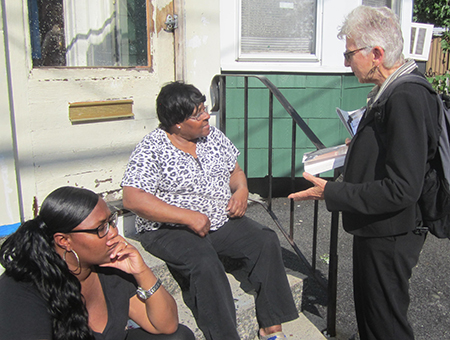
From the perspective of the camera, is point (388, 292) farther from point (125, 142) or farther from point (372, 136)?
point (125, 142)

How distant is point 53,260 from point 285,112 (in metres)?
3.74

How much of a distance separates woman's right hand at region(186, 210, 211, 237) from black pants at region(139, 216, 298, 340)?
45 millimetres

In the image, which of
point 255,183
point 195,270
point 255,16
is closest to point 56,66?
point 195,270

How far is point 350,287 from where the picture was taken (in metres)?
3.21

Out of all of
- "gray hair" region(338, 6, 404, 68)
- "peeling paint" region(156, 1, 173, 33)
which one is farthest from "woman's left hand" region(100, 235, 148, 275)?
"peeling paint" region(156, 1, 173, 33)

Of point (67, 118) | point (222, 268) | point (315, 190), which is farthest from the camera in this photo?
point (67, 118)

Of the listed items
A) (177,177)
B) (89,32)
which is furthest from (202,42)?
(177,177)

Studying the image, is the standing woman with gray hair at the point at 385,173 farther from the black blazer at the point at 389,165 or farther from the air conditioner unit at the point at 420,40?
the air conditioner unit at the point at 420,40

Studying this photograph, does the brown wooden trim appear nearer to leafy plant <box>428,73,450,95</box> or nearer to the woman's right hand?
the woman's right hand

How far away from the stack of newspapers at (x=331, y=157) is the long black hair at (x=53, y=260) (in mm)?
1032

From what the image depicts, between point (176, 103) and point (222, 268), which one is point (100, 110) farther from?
point (222, 268)

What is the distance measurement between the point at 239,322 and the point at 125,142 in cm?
148

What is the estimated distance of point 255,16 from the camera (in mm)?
4688

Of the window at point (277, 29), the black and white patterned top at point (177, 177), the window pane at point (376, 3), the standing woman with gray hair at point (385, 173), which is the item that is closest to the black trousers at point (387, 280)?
the standing woman with gray hair at point (385, 173)
